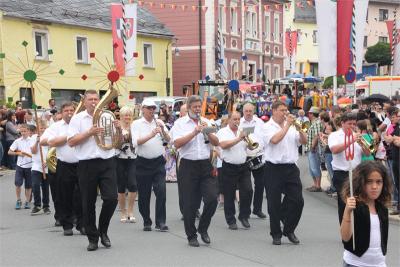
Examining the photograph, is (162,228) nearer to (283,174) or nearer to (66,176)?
(66,176)

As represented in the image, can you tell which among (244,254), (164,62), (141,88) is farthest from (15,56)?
(244,254)

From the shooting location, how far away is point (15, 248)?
7.71m

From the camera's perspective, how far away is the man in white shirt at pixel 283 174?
25.5 feet

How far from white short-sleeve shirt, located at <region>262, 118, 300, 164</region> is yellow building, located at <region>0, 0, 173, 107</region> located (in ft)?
52.4

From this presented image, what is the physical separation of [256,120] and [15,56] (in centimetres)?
1865

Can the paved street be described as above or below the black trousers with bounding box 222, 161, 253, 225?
below

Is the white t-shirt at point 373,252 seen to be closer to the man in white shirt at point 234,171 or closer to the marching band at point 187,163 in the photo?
the marching band at point 187,163

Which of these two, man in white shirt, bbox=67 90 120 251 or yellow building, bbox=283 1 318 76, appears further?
yellow building, bbox=283 1 318 76

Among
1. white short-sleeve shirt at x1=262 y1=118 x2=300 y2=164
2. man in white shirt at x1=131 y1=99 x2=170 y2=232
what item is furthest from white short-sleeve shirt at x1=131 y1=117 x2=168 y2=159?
white short-sleeve shirt at x1=262 y1=118 x2=300 y2=164

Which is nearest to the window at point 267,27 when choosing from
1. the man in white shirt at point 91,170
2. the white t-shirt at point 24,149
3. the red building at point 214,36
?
the red building at point 214,36

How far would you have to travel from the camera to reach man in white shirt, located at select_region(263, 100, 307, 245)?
25.5 ft

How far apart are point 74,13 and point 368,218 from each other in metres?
27.5

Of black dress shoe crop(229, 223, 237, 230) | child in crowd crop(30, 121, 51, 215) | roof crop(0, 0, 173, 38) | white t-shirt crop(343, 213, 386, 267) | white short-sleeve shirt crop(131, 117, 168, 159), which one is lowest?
black dress shoe crop(229, 223, 237, 230)

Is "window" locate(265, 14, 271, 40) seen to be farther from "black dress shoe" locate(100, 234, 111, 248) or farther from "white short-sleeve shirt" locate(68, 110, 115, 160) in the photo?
"black dress shoe" locate(100, 234, 111, 248)
